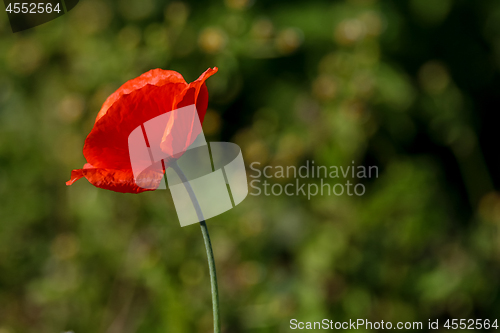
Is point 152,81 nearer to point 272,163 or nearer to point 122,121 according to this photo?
point 122,121

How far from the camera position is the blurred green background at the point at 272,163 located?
1611 millimetres

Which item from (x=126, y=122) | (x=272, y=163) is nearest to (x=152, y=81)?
(x=126, y=122)

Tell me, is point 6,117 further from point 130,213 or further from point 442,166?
point 442,166

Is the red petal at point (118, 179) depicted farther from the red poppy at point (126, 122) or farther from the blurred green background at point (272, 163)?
the blurred green background at point (272, 163)

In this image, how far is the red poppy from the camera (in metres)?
0.53

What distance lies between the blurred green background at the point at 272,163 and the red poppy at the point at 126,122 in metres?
0.98

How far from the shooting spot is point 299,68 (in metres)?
2.41

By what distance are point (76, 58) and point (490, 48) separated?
193cm

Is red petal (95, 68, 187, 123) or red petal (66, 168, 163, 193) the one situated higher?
red petal (95, 68, 187, 123)

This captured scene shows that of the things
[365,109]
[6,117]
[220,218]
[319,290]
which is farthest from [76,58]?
[319,290]

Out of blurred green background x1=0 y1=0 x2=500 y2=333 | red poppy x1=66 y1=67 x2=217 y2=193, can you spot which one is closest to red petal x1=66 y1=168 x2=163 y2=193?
red poppy x1=66 y1=67 x2=217 y2=193

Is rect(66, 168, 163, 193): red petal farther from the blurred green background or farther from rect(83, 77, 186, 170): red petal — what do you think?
the blurred green background

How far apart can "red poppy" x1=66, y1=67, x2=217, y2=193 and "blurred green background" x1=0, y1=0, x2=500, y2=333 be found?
980 mm

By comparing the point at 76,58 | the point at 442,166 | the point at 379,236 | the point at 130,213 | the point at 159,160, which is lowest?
the point at 442,166
